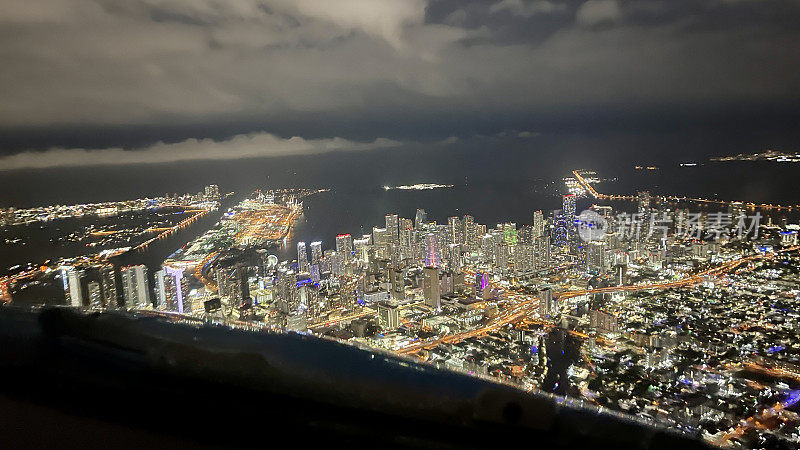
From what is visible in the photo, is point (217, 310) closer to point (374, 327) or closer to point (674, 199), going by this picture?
point (374, 327)

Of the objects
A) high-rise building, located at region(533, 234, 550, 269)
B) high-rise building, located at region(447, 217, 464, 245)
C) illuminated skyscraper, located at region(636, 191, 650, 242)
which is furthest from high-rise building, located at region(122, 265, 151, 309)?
illuminated skyscraper, located at region(636, 191, 650, 242)

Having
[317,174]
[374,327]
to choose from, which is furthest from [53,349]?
[317,174]

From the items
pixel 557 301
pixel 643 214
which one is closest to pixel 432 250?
pixel 557 301

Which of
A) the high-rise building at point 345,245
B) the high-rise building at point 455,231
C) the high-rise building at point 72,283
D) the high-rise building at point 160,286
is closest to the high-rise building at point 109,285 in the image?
the high-rise building at point 72,283

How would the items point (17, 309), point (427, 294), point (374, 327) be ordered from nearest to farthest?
point (17, 309)
point (374, 327)
point (427, 294)

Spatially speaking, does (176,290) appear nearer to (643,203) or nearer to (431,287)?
(431,287)

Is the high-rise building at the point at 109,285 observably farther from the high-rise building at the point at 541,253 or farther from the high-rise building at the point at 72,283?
the high-rise building at the point at 541,253
